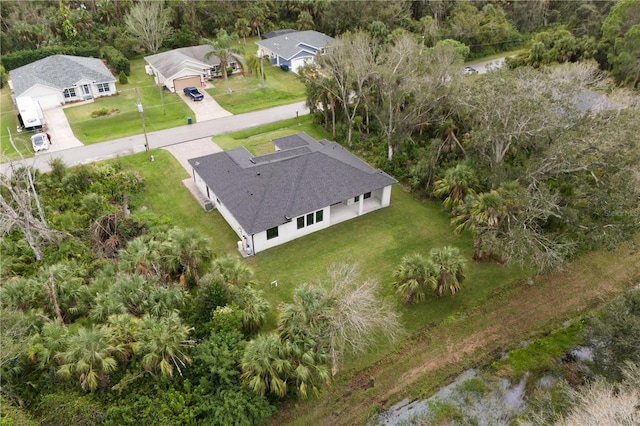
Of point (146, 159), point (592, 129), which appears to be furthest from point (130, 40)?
point (592, 129)

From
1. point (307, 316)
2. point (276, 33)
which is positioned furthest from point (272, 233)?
point (276, 33)

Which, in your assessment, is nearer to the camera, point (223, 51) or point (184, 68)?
point (184, 68)

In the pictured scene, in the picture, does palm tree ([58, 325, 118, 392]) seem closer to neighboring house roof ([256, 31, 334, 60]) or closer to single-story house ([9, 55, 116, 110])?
single-story house ([9, 55, 116, 110])

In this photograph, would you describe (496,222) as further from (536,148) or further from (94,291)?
(94,291)

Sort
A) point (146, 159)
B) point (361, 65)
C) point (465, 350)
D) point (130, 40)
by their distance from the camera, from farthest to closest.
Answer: point (130, 40), point (146, 159), point (361, 65), point (465, 350)

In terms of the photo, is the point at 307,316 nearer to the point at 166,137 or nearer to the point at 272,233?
the point at 272,233

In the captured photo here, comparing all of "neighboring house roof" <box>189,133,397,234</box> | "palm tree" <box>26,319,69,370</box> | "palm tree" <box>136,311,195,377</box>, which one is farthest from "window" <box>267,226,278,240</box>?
"palm tree" <box>26,319,69,370</box>

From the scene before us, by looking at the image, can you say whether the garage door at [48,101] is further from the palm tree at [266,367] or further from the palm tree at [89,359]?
the palm tree at [266,367]
